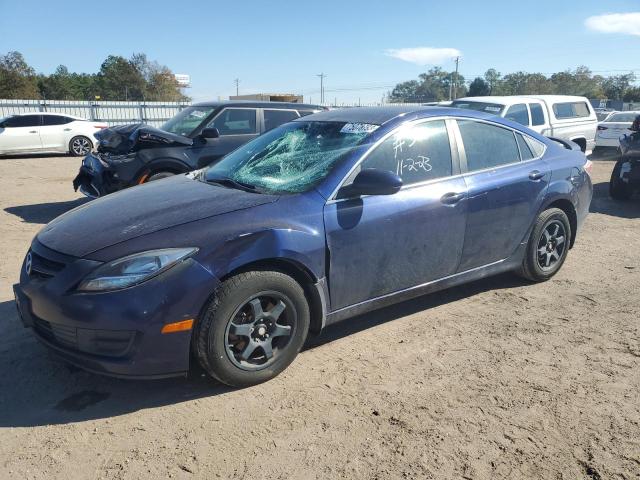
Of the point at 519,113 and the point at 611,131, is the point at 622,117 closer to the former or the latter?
the point at 611,131

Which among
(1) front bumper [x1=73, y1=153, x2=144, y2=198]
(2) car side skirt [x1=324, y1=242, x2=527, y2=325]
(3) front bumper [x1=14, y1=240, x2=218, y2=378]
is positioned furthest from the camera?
(1) front bumper [x1=73, y1=153, x2=144, y2=198]

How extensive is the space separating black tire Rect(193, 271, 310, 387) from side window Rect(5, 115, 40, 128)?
51.6ft

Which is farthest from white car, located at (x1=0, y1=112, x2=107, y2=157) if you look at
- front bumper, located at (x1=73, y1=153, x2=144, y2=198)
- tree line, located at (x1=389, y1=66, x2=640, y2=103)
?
tree line, located at (x1=389, y1=66, x2=640, y2=103)

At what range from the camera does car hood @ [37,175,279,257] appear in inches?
117

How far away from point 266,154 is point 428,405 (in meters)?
2.22

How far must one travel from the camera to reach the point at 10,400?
297 cm

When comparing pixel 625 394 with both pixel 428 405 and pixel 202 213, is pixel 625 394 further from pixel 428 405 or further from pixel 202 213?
pixel 202 213

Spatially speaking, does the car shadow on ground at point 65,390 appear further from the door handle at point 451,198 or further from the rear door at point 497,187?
the rear door at point 497,187

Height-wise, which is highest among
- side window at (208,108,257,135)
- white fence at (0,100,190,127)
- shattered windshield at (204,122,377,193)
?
white fence at (0,100,190,127)

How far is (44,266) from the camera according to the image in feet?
9.84

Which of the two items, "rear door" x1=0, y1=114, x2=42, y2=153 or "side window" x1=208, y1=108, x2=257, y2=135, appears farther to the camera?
"rear door" x1=0, y1=114, x2=42, y2=153

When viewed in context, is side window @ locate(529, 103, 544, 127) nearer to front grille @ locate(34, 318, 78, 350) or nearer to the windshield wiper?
the windshield wiper

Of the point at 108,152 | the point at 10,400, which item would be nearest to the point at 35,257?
the point at 10,400

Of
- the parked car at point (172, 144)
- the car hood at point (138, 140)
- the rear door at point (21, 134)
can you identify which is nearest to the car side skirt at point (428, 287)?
the parked car at point (172, 144)
